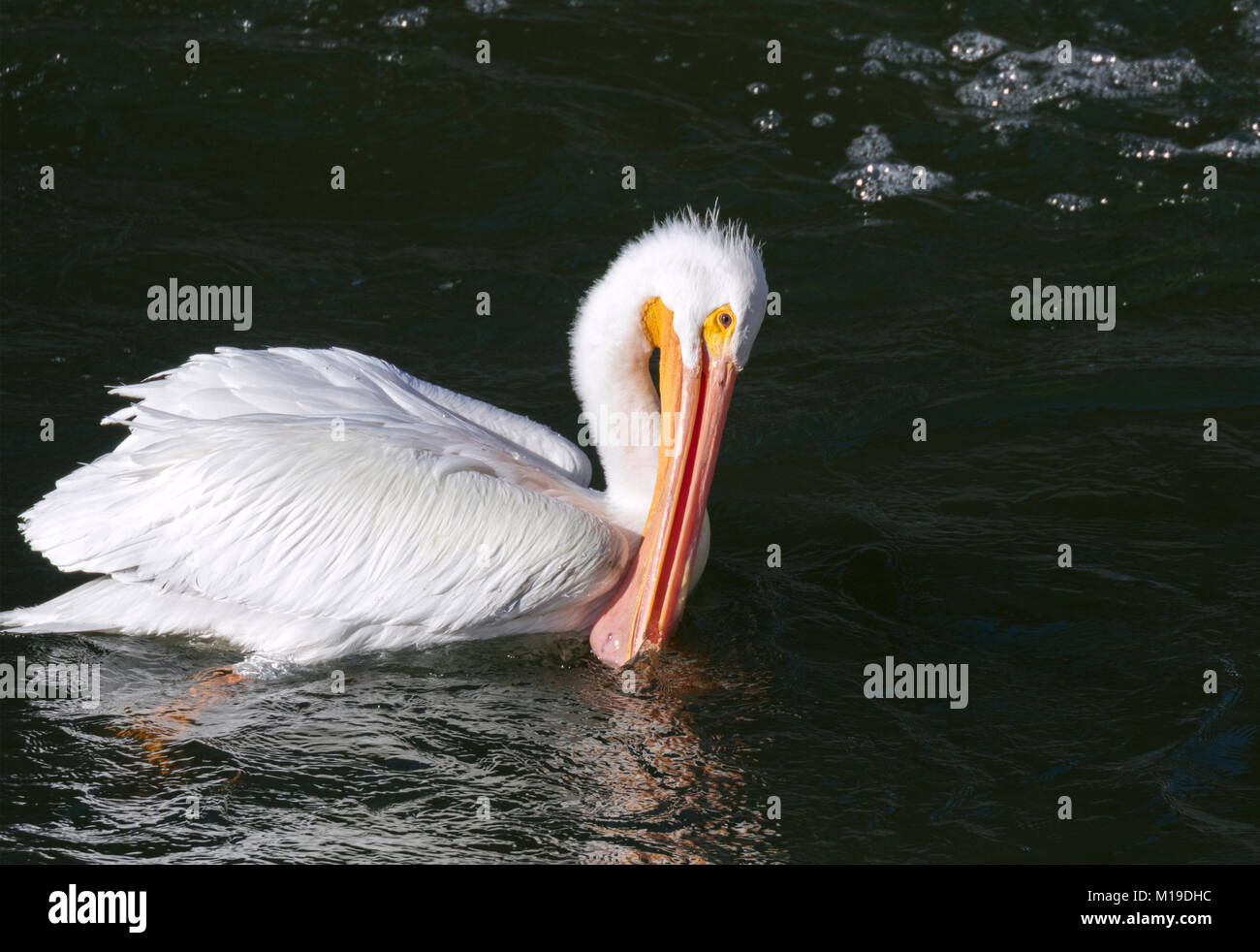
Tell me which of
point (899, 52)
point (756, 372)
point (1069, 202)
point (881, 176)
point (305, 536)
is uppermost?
→ point (899, 52)

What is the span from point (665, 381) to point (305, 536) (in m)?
1.24

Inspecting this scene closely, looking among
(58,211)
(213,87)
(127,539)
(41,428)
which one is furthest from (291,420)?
(213,87)

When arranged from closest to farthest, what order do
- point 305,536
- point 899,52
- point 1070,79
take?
Result: point 305,536 < point 1070,79 < point 899,52

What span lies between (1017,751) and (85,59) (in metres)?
6.81

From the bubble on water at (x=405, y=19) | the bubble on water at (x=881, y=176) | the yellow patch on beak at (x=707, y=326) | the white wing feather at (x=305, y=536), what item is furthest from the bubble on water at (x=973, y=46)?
the white wing feather at (x=305, y=536)

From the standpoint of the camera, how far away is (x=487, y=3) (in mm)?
9297

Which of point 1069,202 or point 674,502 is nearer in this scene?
point 674,502

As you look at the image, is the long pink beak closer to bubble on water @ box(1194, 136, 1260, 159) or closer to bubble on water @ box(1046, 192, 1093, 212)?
bubble on water @ box(1046, 192, 1093, 212)

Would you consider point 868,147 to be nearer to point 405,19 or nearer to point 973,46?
point 973,46

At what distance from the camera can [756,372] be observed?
6.63 meters

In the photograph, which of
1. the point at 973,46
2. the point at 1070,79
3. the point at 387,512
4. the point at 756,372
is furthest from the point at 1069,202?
the point at 387,512
